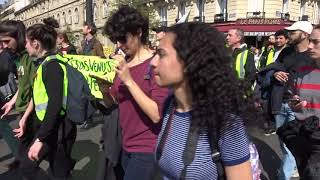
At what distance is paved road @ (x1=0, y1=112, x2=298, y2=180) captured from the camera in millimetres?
5243

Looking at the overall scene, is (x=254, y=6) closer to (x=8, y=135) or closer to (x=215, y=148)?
(x=8, y=135)

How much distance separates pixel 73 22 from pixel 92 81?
213ft

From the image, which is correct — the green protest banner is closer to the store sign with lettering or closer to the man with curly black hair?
the man with curly black hair

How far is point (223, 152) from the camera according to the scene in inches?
71.2

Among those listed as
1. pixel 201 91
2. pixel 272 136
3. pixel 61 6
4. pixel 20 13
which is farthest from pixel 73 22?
pixel 201 91

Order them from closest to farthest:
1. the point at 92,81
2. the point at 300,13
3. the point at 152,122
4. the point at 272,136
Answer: the point at 152,122, the point at 92,81, the point at 272,136, the point at 300,13

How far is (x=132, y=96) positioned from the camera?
8.98ft

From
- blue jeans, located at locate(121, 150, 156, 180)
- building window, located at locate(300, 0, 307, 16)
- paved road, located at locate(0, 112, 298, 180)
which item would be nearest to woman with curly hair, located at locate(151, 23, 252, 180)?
blue jeans, located at locate(121, 150, 156, 180)

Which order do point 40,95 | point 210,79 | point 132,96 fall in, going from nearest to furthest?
1. point 210,79
2. point 132,96
3. point 40,95

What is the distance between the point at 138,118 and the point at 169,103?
694mm

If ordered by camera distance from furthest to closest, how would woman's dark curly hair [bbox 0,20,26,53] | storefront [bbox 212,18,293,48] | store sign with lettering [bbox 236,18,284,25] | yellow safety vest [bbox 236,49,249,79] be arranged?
store sign with lettering [bbox 236,18,284,25] → storefront [bbox 212,18,293,48] → yellow safety vest [bbox 236,49,249,79] → woman's dark curly hair [bbox 0,20,26,53]

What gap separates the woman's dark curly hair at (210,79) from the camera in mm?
1825

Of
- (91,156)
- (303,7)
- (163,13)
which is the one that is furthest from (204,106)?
(163,13)

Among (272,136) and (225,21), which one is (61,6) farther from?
(272,136)
